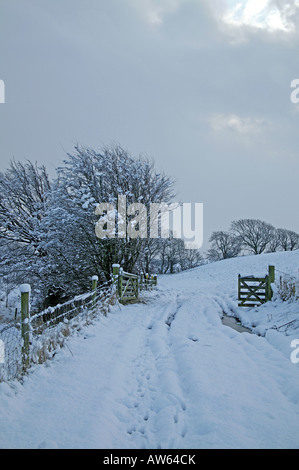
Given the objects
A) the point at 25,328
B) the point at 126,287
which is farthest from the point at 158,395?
the point at 126,287

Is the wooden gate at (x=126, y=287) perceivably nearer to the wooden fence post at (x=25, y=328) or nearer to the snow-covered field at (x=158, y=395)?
the snow-covered field at (x=158, y=395)

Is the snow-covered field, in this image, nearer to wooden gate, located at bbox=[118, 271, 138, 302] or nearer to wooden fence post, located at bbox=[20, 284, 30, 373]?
wooden fence post, located at bbox=[20, 284, 30, 373]

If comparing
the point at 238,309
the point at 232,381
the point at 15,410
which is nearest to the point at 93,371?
the point at 15,410

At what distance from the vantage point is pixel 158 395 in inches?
130

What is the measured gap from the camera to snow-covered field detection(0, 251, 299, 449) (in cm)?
245

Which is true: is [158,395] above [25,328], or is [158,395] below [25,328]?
below

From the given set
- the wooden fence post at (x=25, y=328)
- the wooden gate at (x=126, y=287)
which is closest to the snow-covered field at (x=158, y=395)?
the wooden fence post at (x=25, y=328)

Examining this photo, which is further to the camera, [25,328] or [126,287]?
[126,287]

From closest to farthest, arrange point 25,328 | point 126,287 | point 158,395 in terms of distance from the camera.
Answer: point 158,395, point 25,328, point 126,287

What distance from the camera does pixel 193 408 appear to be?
2.95 meters

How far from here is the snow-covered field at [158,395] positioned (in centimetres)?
245

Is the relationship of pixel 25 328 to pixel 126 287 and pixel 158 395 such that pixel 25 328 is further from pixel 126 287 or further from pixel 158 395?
pixel 126 287

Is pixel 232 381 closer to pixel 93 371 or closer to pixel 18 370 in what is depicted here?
pixel 93 371
